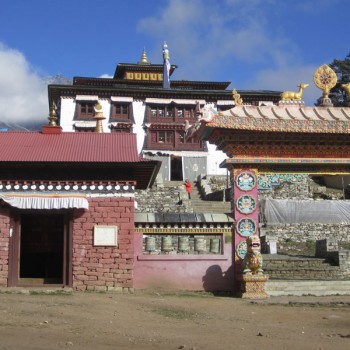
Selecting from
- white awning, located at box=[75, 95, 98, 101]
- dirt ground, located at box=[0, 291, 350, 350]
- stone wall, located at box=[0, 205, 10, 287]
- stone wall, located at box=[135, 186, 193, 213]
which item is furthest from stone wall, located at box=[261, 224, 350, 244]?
white awning, located at box=[75, 95, 98, 101]

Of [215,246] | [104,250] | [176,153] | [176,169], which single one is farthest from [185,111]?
[104,250]

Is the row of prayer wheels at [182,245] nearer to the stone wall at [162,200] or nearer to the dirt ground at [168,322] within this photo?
the dirt ground at [168,322]

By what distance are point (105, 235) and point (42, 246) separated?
4700mm

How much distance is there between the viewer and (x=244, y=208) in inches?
642

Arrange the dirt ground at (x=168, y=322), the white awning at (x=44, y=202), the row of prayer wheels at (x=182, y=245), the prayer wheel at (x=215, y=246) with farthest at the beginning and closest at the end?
the prayer wheel at (x=215, y=246) → the row of prayer wheels at (x=182, y=245) → the white awning at (x=44, y=202) → the dirt ground at (x=168, y=322)

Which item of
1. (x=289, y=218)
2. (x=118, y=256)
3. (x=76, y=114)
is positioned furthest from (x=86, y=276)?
(x=76, y=114)

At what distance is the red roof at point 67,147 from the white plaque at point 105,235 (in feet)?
6.11

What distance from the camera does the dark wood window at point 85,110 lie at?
48.9 meters

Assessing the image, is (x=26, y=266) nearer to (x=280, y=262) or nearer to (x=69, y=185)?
(x=69, y=185)

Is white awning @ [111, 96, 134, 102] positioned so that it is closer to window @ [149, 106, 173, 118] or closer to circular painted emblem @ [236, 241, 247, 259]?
window @ [149, 106, 173, 118]

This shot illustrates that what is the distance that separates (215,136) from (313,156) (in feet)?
9.68

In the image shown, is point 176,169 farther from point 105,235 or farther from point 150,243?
point 105,235

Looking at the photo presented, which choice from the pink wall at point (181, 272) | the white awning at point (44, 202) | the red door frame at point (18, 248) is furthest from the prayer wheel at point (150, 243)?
the red door frame at point (18, 248)

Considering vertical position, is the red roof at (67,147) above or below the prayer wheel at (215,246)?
above
